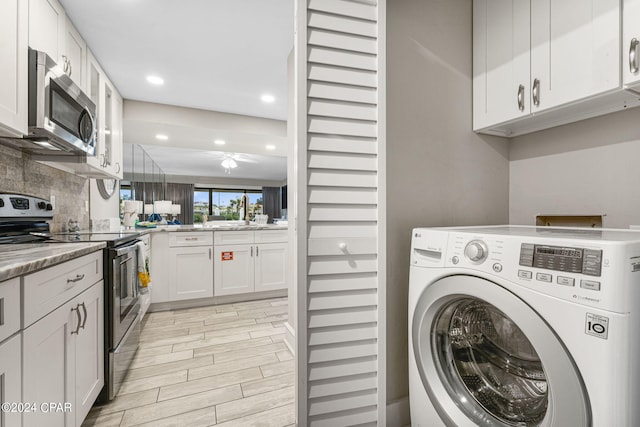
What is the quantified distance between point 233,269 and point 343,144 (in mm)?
2692

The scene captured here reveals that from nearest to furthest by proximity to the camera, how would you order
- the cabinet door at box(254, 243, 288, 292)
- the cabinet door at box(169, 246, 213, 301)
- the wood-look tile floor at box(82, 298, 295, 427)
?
the wood-look tile floor at box(82, 298, 295, 427) → the cabinet door at box(169, 246, 213, 301) → the cabinet door at box(254, 243, 288, 292)

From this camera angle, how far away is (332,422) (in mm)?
1244

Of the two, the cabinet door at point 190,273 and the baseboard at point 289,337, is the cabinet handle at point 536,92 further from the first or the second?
the cabinet door at point 190,273

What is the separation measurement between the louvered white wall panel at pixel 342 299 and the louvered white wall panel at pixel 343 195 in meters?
0.40

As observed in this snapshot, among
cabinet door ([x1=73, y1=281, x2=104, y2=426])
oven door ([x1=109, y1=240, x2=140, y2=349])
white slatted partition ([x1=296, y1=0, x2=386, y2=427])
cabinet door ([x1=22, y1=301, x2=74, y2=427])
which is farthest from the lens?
oven door ([x1=109, y1=240, x2=140, y2=349])

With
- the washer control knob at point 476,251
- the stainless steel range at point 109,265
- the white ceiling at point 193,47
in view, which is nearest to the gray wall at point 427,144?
the washer control knob at point 476,251

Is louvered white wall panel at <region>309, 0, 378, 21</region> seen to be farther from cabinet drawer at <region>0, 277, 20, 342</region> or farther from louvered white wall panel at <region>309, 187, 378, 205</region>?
cabinet drawer at <region>0, 277, 20, 342</region>

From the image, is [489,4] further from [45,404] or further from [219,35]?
[45,404]

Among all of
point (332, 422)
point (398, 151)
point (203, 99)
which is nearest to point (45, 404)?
point (332, 422)

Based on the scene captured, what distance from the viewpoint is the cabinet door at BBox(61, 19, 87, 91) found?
2032 millimetres

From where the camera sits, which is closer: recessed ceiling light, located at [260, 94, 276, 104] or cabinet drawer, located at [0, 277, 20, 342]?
cabinet drawer, located at [0, 277, 20, 342]

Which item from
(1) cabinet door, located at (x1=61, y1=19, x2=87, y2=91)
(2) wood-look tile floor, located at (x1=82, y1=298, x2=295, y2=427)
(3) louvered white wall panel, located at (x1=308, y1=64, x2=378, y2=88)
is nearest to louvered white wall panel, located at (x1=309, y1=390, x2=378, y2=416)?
(2) wood-look tile floor, located at (x1=82, y1=298, x2=295, y2=427)

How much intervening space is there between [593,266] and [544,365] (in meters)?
0.30

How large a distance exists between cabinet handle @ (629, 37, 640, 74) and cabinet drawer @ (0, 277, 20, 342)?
7.06 feet
